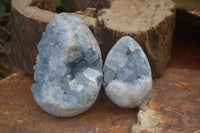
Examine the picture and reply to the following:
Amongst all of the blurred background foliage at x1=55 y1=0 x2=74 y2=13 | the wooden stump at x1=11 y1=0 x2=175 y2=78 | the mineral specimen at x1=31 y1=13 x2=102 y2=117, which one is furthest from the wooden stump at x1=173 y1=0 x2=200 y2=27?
the blurred background foliage at x1=55 y1=0 x2=74 y2=13

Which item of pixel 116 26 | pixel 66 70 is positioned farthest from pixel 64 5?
pixel 66 70

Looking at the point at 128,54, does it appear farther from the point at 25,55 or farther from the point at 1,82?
the point at 1,82

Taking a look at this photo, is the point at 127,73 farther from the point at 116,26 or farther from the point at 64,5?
the point at 64,5

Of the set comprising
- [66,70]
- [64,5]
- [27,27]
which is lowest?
[64,5]

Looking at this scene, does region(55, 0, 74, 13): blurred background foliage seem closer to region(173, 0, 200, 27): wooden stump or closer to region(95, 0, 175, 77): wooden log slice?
region(95, 0, 175, 77): wooden log slice

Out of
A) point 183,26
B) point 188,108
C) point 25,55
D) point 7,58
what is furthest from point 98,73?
point 7,58

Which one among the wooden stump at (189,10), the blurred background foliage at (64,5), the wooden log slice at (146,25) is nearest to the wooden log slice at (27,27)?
the wooden log slice at (146,25)

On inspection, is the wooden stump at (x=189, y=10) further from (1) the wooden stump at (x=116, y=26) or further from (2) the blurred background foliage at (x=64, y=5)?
(2) the blurred background foliage at (x=64, y=5)

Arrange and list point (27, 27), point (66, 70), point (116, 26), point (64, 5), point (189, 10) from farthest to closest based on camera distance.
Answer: point (64, 5) < point (189, 10) < point (27, 27) < point (116, 26) < point (66, 70)
